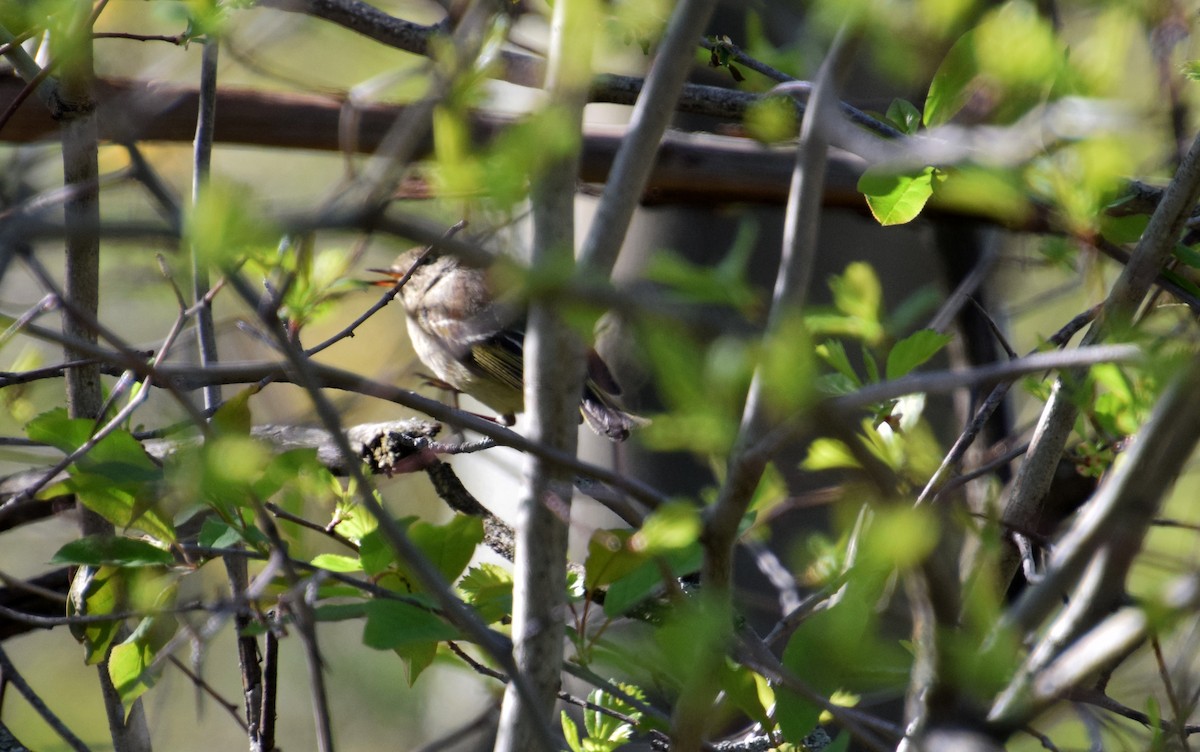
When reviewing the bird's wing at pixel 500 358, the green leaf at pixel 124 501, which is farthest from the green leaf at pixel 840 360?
the bird's wing at pixel 500 358

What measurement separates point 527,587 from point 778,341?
0.48 meters

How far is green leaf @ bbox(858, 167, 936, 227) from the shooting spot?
131 cm

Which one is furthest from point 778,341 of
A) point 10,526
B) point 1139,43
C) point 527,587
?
point 10,526

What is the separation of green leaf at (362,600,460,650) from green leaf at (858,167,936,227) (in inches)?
28.9

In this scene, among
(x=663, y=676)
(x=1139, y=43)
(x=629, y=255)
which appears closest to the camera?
(x=663, y=676)

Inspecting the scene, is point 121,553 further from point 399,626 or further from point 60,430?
point 399,626

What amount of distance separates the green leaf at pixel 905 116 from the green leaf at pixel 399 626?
0.96m

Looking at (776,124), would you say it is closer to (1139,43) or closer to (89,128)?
(89,128)

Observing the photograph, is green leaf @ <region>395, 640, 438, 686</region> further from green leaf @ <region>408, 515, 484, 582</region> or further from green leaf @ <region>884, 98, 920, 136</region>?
green leaf @ <region>884, 98, 920, 136</region>

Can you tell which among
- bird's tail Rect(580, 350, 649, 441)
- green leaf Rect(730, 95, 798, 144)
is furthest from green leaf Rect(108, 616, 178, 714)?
bird's tail Rect(580, 350, 649, 441)

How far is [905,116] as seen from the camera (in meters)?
1.50

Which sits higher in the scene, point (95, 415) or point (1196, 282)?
point (1196, 282)

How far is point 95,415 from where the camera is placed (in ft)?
Result: 5.23

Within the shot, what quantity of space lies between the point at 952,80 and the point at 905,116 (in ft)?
0.68
